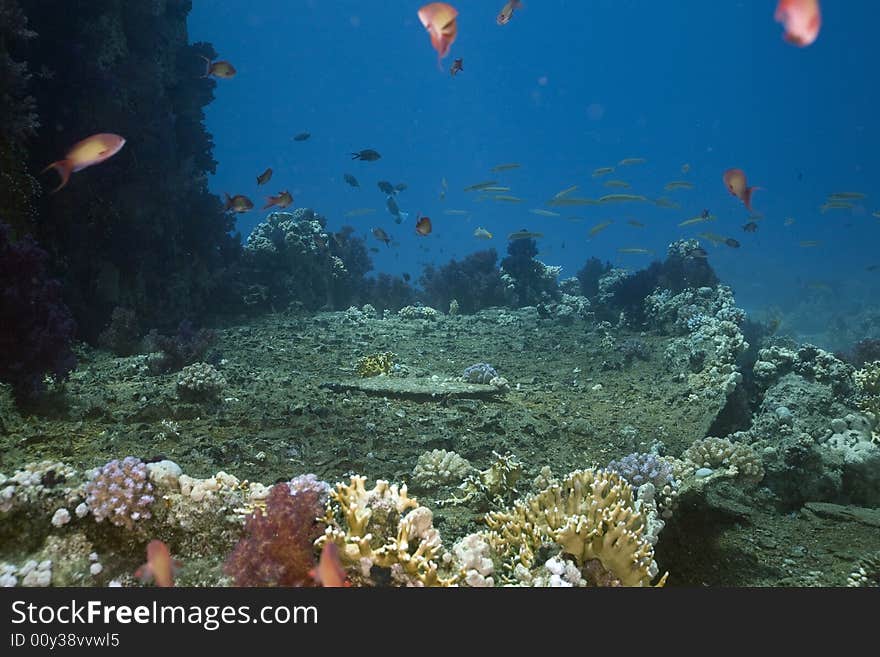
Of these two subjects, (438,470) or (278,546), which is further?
(438,470)

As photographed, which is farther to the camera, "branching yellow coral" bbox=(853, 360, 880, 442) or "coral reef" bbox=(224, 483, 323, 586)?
"branching yellow coral" bbox=(853, 360, 880, 442)

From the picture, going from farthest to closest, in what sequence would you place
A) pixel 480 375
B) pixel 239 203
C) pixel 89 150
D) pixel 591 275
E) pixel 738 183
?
pixel 591 275, pixel 239 203, pixel 480 375, pixel 738 183, pixel 89 150

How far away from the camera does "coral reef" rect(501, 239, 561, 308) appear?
18844mm

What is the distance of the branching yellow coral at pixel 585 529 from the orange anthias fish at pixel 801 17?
3.07m

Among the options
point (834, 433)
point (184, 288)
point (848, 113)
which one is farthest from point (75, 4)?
point (848, 113)

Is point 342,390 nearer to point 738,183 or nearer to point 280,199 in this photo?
point 280,199

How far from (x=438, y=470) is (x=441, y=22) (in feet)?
13.4

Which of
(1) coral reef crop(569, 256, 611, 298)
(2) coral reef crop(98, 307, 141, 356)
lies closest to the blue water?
(1) coral reef crop(569, 256, 611, 298)

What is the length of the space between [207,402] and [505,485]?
4.41 meters

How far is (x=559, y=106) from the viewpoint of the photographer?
153m

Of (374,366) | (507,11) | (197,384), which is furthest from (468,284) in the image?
(197,384)

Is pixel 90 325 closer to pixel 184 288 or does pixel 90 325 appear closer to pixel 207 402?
pixel 184 288

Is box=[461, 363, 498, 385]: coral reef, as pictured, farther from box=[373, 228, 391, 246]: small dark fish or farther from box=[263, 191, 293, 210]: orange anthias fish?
box=[373, 228, 391, 246]: small dark fish

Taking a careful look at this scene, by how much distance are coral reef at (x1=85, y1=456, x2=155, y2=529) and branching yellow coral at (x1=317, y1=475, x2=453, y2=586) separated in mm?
1138
